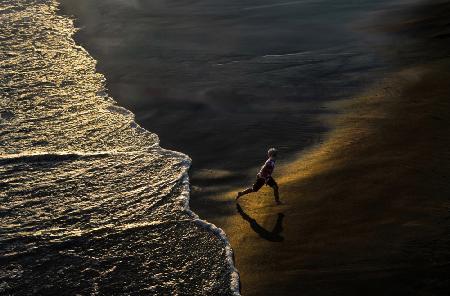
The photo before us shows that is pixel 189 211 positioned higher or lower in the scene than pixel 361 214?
lower

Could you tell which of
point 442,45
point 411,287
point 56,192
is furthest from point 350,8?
point 411,287

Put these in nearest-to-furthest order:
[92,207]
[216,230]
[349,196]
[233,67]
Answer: [216,230], [349,196], [92,207], [233,67]

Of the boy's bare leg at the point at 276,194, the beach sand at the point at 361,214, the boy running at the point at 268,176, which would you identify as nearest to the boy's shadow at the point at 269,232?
the beach sand at the point at 361,214

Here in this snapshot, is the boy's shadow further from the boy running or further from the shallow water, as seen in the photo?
the shallow water

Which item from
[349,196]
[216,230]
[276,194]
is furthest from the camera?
[276,194]

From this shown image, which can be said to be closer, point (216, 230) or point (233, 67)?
point (216, 230)

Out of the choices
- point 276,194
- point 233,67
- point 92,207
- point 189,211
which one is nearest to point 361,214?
point 276,194

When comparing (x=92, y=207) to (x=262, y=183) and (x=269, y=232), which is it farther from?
(x=269, y=232)
